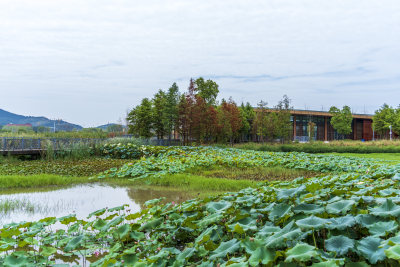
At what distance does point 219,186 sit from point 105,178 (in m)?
4.23

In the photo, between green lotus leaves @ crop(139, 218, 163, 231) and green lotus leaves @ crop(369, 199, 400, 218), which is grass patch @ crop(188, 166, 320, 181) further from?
green lotus leaves @ crop(369, 199, 400, 218)

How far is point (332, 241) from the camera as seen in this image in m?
2.31

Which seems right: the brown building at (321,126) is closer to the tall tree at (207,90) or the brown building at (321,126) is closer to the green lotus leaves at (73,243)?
the tall tree at (207,90)

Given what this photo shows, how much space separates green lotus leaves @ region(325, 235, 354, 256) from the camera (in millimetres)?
2179

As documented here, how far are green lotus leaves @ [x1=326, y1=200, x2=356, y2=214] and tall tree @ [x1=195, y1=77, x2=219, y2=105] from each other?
2979 centimetres

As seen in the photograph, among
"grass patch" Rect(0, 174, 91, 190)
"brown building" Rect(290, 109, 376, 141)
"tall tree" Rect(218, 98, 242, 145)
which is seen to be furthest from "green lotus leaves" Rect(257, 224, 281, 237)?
"brown building" Rect(290, 109, 376, 141)

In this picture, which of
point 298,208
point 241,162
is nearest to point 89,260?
point 298,208

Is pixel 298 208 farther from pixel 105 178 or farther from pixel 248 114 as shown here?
pixel 248 114

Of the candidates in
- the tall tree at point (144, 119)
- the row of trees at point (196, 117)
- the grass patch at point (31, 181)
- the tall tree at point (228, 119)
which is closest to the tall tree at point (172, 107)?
the row of trees at point (196, 117)

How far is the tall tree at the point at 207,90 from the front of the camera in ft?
108

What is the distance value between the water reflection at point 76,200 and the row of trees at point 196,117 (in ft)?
52.7

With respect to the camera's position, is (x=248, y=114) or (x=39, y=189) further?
(x=248, y=114)

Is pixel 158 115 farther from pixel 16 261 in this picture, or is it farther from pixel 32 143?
pixel 16 261

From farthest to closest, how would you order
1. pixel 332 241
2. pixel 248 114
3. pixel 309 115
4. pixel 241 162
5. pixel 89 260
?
pixel 309 115 → pixel 248 114 → pixel 241 162 → pixel 89 260 → pixel 332 241
